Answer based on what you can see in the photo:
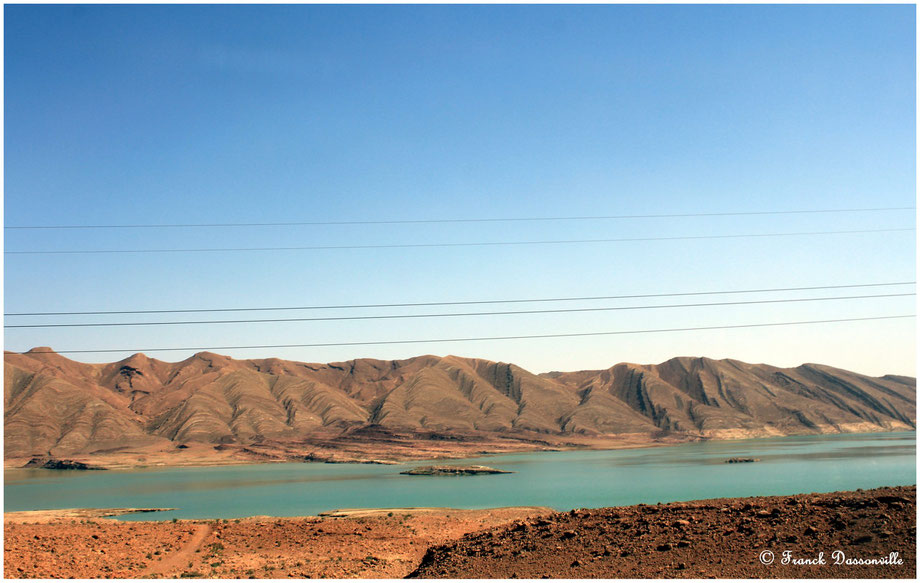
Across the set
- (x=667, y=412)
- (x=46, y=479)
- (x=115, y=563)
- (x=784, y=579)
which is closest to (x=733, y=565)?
(x=784, y=579)

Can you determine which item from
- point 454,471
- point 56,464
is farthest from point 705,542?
point 56,464

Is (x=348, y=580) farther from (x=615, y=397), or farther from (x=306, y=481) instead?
(x=615, y=397)

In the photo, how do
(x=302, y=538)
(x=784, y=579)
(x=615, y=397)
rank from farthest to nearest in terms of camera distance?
(x=615, y=397)
(x=302, y=538)
(x=784, y=579)

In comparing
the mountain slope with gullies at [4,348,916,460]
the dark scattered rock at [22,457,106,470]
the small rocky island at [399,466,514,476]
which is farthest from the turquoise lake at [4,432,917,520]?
the mountain slope with gullies at [4,348,916,460]

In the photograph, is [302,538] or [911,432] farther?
[911,432]

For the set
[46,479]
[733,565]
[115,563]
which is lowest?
[46,479]

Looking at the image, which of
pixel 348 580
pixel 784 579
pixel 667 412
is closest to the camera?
pixel 784 579

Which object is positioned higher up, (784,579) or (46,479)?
(784,579)

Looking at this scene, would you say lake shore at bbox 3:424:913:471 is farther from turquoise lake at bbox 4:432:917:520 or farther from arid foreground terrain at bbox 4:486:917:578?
arid foreground terrain at bbox 4:486:917:578

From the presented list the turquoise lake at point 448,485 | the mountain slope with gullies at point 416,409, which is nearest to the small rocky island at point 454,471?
the turquoise lake at point 448,485
